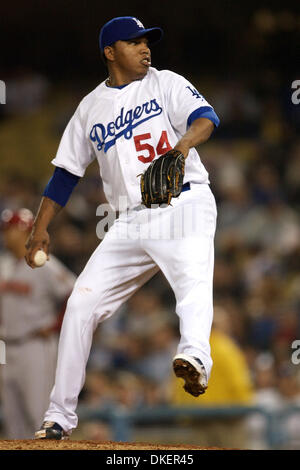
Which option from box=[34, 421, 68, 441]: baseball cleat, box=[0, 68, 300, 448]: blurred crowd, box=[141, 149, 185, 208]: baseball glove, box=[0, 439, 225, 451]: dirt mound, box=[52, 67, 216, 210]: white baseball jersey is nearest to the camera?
box=[0, 439, 225, 451]: dirt mound

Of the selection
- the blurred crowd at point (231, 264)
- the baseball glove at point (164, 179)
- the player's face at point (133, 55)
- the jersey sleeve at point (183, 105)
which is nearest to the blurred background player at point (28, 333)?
the blurred crowd at point (231, 264)

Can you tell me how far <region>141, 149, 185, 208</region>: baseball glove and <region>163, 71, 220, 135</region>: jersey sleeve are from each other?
0.82ft

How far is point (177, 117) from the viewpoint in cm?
364

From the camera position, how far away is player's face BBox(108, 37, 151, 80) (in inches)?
148

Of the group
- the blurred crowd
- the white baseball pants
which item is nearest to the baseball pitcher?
the white baseball pants

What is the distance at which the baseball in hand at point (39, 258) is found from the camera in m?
3.80

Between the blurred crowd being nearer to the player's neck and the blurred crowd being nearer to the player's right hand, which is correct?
the player's right hand

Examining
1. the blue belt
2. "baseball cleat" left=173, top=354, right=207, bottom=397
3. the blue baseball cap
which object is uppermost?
the blue baseball cap

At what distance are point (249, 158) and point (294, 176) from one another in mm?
701

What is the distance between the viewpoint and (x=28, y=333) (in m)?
5.92

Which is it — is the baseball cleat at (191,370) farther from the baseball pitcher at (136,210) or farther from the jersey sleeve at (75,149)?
the jersey sleeve at (75,149)

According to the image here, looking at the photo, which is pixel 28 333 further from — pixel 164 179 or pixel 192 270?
pixel 164 179

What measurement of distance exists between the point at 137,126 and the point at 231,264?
5.10 meters
